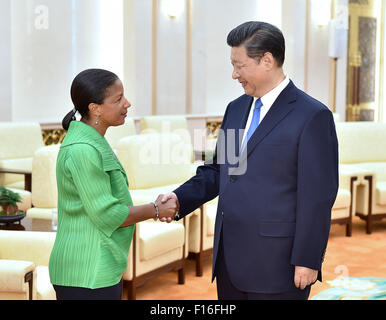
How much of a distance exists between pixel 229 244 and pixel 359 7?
10951 millimetres

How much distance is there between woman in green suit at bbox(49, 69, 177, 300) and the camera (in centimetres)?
206

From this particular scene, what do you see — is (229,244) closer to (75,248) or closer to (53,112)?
(75,248)

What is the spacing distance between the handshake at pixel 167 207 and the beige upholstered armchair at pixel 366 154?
467cm

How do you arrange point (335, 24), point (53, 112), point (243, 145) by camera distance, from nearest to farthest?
1. point (243, 145)
2. point (53, 112)
3. point (335, 24)

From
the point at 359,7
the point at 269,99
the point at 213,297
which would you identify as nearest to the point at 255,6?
the point at 359,7

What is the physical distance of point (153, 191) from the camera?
537 cm

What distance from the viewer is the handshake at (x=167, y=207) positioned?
2482mm

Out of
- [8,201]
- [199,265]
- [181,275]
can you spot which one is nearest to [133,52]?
[199,265]

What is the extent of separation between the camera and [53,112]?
812 cm

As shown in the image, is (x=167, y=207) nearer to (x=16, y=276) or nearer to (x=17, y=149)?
(x=16, y=276)

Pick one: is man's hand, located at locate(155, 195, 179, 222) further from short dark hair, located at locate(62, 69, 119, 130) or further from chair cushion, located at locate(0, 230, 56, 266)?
chair cushion, located at locate(0, 230, 56, 266)

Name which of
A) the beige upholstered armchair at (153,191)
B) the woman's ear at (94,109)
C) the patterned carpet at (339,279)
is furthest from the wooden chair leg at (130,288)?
the woman's ear at (94,109)

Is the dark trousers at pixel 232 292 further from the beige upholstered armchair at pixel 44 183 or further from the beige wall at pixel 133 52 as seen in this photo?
the beige wall at pixel 133 52

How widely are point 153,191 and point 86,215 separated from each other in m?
3.27
